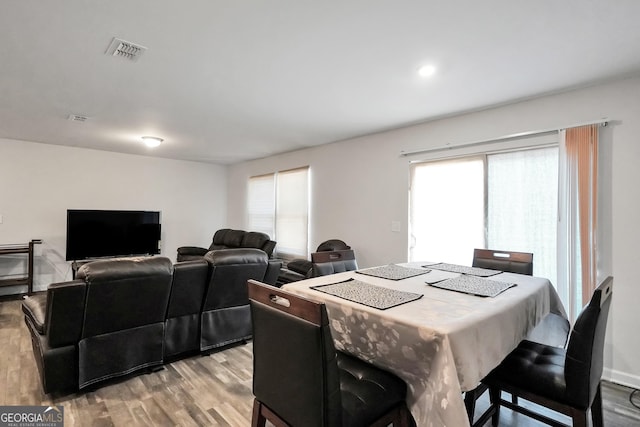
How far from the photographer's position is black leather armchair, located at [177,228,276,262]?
5.58 m

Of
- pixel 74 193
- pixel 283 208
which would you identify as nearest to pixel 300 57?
pixel 283 208

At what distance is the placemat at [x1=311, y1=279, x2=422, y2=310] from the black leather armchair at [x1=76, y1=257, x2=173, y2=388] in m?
1.43

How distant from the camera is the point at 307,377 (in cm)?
118

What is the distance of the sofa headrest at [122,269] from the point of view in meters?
2.18

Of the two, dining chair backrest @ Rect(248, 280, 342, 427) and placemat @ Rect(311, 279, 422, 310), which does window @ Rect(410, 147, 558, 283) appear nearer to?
placemat @ Rect(311, 279, 422, 310)

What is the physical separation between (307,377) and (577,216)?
9.48ft

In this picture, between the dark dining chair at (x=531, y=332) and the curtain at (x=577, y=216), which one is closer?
the dark dining chair at (x=531, y=332)

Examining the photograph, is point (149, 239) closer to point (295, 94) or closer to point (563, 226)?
point (295, 94)

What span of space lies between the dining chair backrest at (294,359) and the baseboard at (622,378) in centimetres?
285

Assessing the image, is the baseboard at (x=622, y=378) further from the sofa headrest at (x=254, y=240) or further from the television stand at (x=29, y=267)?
the television stand at (x=29, y=267)

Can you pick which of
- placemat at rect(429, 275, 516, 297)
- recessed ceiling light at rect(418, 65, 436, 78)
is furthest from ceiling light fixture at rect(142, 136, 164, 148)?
placemat at rect(429, 275, 516, 297)

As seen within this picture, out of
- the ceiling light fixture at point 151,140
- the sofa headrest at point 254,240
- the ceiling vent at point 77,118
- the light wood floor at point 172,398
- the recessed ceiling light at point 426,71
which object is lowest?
the light wood floor at point 172,398

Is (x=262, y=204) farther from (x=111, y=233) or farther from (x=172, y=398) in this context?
(x=172, y=398)

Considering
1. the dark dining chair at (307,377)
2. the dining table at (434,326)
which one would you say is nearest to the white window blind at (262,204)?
the dining table at (434,326)
